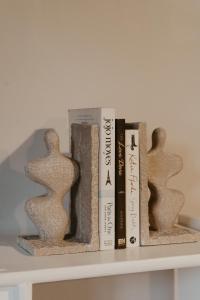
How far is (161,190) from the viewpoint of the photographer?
1.13 m

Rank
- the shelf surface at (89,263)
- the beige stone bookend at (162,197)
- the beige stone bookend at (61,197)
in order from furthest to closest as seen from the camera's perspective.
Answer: the beige stone bookend at (162,197), the beige stone bookend at (61,197), the shelf surface at (89,263)

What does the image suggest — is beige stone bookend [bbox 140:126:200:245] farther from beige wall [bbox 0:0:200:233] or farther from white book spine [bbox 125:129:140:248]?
beige wall [bbox 0:0:200:233]

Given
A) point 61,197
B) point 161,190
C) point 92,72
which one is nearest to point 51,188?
point 61,197

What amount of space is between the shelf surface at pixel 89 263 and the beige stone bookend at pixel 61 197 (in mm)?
30

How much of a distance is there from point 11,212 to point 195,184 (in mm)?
482

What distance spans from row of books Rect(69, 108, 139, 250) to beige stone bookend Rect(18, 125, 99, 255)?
1 centimetres

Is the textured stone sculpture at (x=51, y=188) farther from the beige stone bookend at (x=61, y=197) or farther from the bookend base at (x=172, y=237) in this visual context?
the bookend base at (x=172, y=237)

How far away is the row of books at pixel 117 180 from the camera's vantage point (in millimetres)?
1029

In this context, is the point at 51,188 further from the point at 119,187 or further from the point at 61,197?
the point at 119,187

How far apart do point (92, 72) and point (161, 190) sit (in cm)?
33

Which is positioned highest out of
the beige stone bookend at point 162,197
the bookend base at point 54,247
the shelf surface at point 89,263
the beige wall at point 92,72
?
the beige wall at point 92,72

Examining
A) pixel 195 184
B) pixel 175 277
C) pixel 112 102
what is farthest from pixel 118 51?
pixel 175 277

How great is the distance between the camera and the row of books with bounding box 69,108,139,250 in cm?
103

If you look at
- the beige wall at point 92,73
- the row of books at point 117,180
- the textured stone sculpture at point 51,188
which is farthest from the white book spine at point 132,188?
the beige wall at point 92,73
